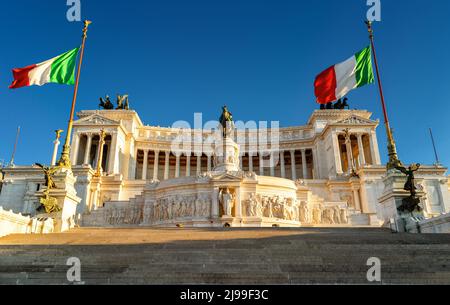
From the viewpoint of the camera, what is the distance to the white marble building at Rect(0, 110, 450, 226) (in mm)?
27672

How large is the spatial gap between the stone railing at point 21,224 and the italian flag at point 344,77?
1800 cm

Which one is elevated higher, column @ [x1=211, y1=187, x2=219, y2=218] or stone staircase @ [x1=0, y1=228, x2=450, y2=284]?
column @ [x1=211, y1=187, x2=219, y2=218]

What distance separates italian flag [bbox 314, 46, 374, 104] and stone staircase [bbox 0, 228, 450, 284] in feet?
39.1

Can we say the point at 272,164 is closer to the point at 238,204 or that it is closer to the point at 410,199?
the point at 238,204

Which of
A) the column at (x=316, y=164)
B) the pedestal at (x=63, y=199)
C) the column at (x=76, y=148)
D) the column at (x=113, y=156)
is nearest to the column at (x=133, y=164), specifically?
the column at (x=113, y=156)

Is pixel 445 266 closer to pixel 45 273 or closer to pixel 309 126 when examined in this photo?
pixel 45 273

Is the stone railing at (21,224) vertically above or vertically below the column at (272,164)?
below

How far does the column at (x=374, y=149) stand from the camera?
55562mm

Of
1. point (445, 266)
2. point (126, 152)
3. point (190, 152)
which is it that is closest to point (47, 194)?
point (445, 266)

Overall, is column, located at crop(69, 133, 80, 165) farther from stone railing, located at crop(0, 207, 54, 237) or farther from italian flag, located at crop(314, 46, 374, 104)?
italian flag, located at crop(314, 46, 374, 104)

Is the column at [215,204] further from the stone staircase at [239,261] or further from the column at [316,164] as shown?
the column at [316,164]

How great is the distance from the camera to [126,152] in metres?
60.5

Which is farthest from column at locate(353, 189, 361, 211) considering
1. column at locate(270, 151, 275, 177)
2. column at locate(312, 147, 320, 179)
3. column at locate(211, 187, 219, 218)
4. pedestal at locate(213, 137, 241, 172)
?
column at locate(270, 151, 275, 177)
